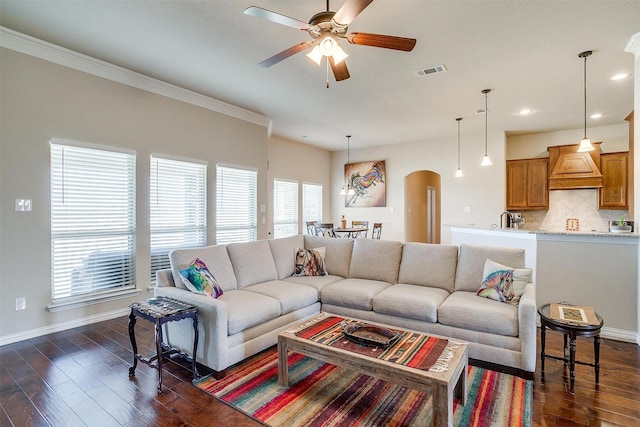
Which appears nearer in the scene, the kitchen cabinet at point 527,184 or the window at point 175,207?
the window at point 175,207

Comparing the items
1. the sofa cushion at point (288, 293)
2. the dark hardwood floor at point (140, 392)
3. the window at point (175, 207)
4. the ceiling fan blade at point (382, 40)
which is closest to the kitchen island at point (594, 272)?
the dark hardwood floor at point (140, 392)

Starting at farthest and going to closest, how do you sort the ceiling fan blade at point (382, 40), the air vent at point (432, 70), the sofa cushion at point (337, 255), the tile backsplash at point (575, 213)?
the tile backsplash at point (575, 213), the sofa cushion at point (337, 255), the air vent at point (432, 70), the ceiling fan blade at point (382, 40)

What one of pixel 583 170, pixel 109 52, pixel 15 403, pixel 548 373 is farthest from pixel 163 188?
pixel 583 170

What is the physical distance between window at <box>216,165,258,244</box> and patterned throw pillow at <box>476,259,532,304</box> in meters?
3.82

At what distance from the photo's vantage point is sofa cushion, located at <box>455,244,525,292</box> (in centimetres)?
298

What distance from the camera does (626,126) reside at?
5875 millimetres

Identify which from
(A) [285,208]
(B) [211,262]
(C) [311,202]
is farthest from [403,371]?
(C) [311,202]

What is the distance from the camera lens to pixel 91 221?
142 inches

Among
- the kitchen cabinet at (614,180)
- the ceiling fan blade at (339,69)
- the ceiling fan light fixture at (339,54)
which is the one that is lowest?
the kitchen cabinet at (614,180)

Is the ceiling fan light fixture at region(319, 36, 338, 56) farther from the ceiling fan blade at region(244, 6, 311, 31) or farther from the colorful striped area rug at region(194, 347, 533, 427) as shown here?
the colorful striped area rug at region(194, 347, 533, 427)

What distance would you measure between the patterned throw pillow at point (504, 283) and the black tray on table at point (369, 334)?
1128 millimetres

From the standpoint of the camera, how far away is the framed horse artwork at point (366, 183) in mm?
7996

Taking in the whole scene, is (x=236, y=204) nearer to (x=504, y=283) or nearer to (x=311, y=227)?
(x=311, y=227)

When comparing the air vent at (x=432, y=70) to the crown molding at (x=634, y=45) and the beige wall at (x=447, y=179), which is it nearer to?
the crown molding at (x=634, y=45)
